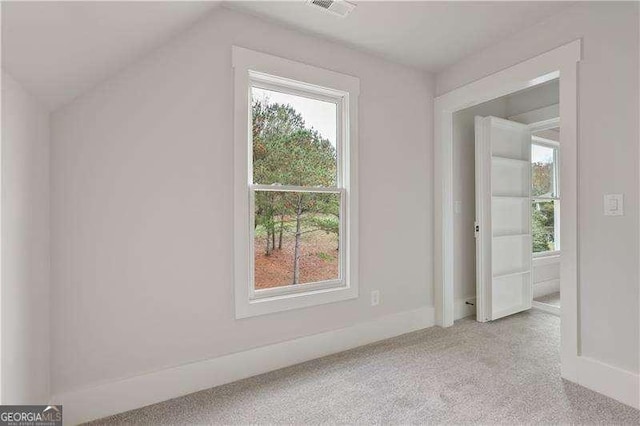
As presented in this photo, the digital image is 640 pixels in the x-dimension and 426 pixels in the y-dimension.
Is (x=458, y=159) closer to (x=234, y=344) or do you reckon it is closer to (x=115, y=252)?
(x=234, y=344)

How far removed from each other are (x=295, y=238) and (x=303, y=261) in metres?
0.19

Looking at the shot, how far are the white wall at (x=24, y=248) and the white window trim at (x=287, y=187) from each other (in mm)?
963

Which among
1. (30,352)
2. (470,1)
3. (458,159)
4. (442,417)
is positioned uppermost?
(470,1)

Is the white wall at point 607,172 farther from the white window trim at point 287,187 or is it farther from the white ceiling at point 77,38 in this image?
the white ceiling at point 77,38

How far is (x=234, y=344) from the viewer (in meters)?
2.18

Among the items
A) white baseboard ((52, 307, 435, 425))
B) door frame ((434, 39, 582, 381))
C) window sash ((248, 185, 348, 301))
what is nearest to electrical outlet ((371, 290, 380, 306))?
white baseboard ((52, 307, 435, 425))

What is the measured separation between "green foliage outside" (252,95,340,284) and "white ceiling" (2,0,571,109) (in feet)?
2.16

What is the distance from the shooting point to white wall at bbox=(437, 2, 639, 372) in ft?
6.18

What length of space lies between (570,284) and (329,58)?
7.39 feet

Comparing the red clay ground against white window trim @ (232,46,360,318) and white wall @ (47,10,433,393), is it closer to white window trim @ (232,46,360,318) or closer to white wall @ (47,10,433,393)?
white window trim @ (232,46,360,318)

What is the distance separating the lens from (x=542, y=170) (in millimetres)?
3824

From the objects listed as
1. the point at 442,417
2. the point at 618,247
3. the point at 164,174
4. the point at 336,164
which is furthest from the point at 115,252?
the point at 618,247

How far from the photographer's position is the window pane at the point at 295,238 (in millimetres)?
2389

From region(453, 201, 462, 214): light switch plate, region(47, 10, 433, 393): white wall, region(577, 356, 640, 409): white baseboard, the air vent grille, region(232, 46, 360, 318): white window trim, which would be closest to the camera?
region(47, 10, 433, 393): white wall
